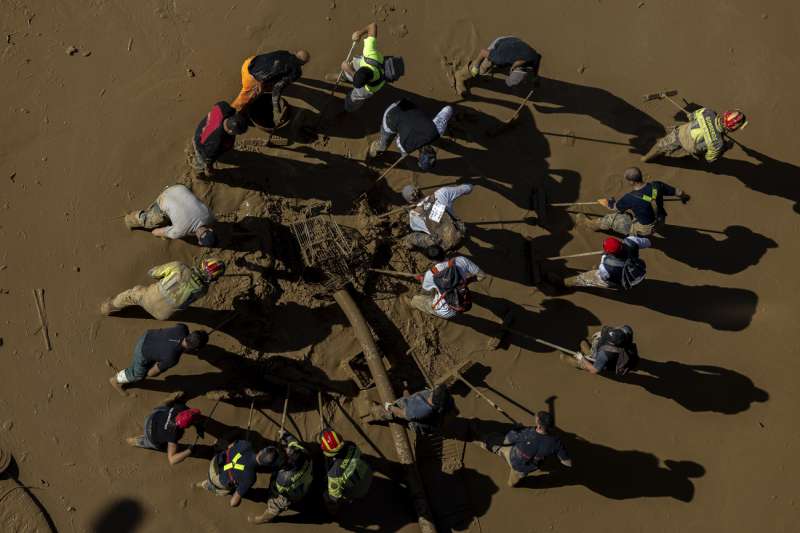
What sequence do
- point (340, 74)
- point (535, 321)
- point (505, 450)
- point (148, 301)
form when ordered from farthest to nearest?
point (535, 321) → point (340, 74) → point (505, 450) → point (148, 301)

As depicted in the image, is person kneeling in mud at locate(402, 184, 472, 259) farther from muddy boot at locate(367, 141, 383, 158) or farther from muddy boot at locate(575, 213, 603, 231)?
muddy boot at locate(575, 213, 603, 231)

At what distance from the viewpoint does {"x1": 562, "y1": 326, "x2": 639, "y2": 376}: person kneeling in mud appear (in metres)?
7.62

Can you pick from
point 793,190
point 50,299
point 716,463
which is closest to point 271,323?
point 50,299

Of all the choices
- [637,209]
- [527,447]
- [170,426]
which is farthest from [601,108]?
[170,426]

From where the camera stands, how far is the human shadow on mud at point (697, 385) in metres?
8.88

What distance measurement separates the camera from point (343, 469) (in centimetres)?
703

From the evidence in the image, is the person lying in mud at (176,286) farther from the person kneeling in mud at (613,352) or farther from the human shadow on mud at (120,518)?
the person kneeling in mud at (613,352)

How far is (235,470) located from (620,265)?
209 inches

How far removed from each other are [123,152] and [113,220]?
0.94 meters

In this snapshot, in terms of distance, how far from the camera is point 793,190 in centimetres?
962

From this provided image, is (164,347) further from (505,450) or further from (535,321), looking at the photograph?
(535,321)

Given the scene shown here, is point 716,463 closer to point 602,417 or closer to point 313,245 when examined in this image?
point 602,417

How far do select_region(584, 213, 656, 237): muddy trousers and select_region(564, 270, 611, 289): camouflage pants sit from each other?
2.43ft

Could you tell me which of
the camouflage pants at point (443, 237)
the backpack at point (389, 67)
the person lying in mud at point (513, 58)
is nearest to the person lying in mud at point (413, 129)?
the backpack at point (389, 67)
